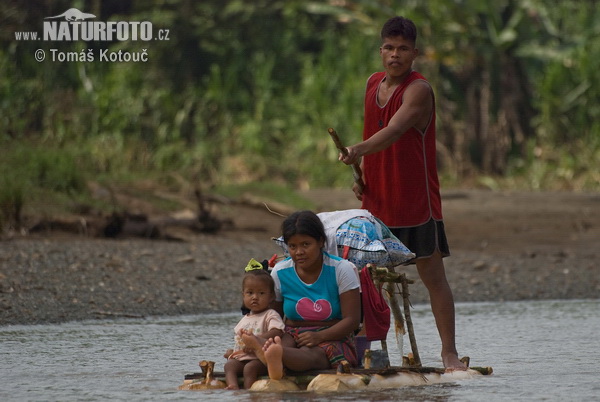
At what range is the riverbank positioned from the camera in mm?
9000

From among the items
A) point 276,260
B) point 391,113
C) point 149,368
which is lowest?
point 149,368

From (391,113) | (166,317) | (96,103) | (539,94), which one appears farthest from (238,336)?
(539,94)

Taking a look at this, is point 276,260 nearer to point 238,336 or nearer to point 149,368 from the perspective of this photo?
point 238,336

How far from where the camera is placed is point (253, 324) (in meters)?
5.39

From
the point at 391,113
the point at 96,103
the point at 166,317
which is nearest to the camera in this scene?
the point at 391,113

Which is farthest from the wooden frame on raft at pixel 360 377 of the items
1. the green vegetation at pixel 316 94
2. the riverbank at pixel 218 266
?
the green vegetation at pixel 316 94

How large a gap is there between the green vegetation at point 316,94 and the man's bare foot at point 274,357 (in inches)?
486

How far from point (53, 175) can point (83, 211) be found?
3.17 feet

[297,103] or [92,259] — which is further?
[297,103]

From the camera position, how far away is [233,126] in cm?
2147

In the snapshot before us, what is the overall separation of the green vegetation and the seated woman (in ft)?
39.7

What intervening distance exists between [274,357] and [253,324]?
294 millimetres

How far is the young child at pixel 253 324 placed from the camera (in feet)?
17.5

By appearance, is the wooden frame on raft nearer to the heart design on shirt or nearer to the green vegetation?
the heart design on shirt
